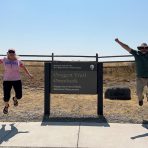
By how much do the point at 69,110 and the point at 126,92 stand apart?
329cm

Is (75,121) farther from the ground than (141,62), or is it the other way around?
(141,62)

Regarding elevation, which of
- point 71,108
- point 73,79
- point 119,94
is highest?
point 73,79

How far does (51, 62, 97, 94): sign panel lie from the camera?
440 inches

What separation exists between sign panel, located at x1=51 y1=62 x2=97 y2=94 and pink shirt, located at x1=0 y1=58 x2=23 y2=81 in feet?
3.44

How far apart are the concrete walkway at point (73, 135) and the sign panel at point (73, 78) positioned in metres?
1.48

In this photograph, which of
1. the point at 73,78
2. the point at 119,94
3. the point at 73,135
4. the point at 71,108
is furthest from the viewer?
the point at 119,94

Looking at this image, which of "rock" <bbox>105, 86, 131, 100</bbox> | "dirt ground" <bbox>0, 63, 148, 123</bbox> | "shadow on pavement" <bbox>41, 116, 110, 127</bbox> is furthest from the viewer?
"rock" <bbox>105, 86, 131, 100</bbox>

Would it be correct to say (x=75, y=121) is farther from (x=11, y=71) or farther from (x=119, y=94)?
(x=119, y=94)

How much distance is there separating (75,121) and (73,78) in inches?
52.6

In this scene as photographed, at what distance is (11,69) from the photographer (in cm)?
1046

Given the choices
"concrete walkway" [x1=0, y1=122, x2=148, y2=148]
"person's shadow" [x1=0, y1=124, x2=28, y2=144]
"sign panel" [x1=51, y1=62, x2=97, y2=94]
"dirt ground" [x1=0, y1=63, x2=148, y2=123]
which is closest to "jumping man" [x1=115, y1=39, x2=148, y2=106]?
"dirt ground" [x1=0, y1=63, x2=148, y2=123]

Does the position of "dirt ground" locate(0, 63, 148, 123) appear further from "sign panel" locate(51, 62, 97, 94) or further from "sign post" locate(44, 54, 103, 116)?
"sign panel" locate(51, 62, 97, 94)

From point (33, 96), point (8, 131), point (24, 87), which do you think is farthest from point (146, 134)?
point (24, 87)

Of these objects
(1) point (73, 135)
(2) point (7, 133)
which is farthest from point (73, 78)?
(2) point (7, 133)
